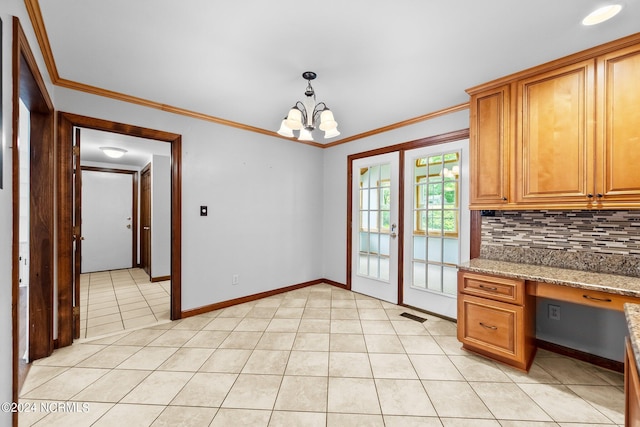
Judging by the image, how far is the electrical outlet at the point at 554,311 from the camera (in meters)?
2.30

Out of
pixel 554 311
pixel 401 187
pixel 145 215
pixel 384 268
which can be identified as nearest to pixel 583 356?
pixel 554 311

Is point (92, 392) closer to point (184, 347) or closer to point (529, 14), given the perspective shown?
point (184, 347)

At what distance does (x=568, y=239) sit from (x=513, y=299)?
760 millimetres

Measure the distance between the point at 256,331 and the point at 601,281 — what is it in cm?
269

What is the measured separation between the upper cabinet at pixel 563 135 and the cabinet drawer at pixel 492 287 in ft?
1.98

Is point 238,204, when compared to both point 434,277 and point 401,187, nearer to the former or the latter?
point 401,187

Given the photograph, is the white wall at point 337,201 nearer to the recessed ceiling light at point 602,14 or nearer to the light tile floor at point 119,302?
the recessed ceiling light at point 602,14

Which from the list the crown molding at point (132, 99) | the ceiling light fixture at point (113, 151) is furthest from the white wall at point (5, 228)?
the ceiling light fixture at point (113, 151)

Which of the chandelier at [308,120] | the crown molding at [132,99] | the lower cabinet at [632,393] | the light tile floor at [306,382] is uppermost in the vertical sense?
the crown molding at [132,99]

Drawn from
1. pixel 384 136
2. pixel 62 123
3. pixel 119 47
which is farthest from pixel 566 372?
pixel 62 123

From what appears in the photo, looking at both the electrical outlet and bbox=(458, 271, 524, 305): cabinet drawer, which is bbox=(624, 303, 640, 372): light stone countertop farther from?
the electrical outlet

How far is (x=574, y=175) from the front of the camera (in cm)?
195

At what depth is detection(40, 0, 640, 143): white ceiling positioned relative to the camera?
1.52 metres

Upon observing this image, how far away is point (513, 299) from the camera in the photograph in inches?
79.3
